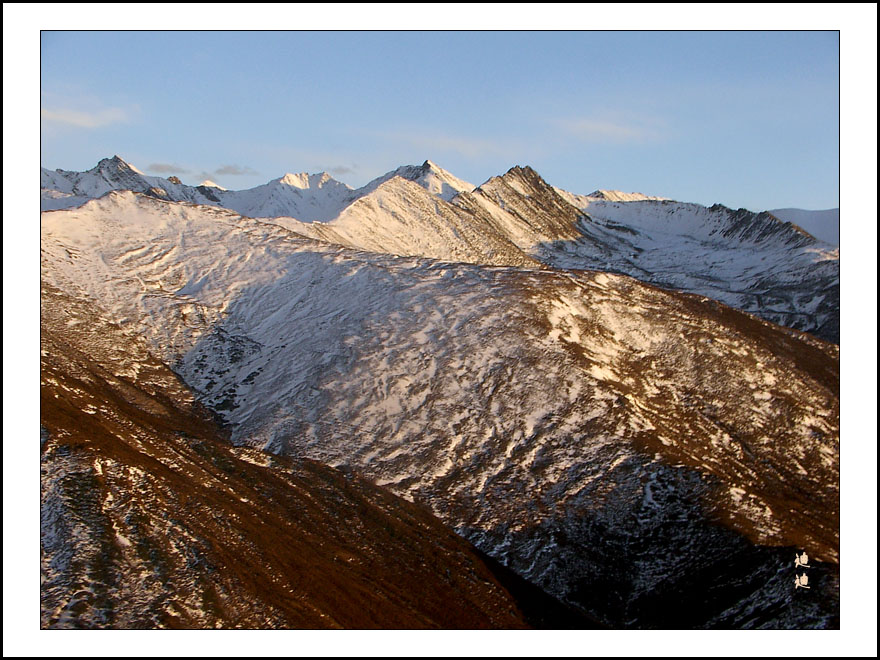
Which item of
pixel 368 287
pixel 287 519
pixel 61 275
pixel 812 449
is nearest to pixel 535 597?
pixel 287 519

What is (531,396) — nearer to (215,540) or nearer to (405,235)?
(215,540)

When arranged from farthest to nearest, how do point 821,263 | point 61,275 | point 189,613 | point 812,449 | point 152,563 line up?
point 821,263
point 61,275
point 812,449
point 152,563
point 189,613

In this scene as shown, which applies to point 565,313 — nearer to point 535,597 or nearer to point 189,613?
point 535,597

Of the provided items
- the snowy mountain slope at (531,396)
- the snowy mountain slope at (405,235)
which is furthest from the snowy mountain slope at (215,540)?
the snowy mountain slope at (405,235)

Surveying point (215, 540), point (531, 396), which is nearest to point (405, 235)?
point (531, 396)

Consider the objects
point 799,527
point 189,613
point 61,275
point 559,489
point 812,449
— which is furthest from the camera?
point 61,275

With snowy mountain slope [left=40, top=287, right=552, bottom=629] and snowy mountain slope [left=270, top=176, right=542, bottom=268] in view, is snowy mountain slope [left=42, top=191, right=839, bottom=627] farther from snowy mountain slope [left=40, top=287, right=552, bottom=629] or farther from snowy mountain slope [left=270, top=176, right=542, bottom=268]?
snowy mountain slope [left=270, top=176, right=542, bottom=268]

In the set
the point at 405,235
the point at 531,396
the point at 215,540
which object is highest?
the point at 405,235

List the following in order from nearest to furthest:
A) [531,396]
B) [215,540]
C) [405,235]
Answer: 1. [215,540]
2. [531,396]
3. [405,235]
